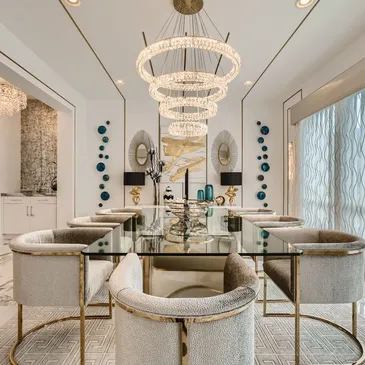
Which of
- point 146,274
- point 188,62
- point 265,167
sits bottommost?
point 146,274

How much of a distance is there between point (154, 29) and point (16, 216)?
419 centimetres

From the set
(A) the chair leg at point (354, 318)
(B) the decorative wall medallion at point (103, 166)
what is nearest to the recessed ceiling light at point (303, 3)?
(A) the chair leg at point (354, 318)

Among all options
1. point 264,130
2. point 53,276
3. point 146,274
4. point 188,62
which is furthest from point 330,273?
point 264,130

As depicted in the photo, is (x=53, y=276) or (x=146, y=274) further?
(x=146, y=274)

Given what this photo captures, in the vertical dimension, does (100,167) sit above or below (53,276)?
above

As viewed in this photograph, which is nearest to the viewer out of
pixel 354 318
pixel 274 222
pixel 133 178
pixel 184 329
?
pixel 184 329

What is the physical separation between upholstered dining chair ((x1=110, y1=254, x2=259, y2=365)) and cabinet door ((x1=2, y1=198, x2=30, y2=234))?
16.8 feet

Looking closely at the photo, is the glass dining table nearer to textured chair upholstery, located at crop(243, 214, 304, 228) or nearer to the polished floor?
textured chair upholstery, located at crop(243, 214, 304, 228)

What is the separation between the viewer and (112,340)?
2104mm

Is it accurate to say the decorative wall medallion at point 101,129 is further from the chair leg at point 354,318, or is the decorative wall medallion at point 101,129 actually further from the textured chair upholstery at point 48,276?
the chair leg at point 354,318

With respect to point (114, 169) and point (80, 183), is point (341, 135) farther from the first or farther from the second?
point (80, 183)

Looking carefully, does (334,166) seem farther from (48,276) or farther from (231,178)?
(48,276)

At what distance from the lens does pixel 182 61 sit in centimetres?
383

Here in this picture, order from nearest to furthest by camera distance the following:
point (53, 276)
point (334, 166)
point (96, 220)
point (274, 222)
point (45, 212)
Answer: point (53, 276), point (274, 222), point (96, 220), point (334, 166), point (45, 212)
